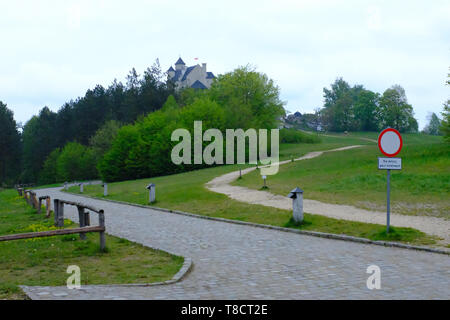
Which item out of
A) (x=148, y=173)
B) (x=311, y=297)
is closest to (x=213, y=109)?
(x=148, y=173)

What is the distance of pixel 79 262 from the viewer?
9102 millimetres

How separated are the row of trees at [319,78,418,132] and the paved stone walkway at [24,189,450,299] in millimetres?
84747

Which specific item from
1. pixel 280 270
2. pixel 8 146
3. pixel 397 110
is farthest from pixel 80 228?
pixel 8 146

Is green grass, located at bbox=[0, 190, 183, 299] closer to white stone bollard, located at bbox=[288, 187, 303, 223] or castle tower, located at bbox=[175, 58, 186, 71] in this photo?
white stone bollard, located at bbox=[288, 187, 303, 223]

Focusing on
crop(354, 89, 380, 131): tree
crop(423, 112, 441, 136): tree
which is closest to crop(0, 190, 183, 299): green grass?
crop(354, 89, 380, 131): tree

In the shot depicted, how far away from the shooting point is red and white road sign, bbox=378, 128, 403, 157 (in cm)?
1161

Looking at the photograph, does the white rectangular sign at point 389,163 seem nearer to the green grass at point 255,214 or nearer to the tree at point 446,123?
the green grass at point 255,214

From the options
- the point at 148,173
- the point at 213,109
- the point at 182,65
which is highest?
the point at 182,65

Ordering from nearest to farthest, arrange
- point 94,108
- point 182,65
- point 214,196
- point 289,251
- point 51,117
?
point 289,251
point 214,196
point 94,108
point 51,117
point 182,65

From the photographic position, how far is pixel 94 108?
9656 cm

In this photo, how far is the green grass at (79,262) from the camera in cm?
743

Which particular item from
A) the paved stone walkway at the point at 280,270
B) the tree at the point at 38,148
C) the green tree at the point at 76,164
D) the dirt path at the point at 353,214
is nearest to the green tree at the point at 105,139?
the green tree at the point at 76,164

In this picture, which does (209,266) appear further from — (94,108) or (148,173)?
(94,108)
